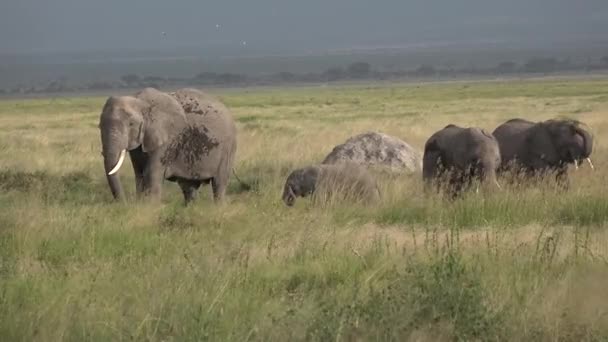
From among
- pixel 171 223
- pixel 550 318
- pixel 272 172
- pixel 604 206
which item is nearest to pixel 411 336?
pixel 550 318

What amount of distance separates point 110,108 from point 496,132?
7592 mm

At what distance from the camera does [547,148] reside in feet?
59.7

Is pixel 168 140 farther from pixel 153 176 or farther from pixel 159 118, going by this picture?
pixel 153 176

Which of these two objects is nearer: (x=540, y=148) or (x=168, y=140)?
(x=168, y=140)

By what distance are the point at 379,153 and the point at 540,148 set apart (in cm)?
336

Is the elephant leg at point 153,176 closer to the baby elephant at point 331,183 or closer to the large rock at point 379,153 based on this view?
the baby elephant at point 331,183

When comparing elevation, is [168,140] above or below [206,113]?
below

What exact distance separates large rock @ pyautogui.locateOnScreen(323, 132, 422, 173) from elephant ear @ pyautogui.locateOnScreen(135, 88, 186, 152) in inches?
175

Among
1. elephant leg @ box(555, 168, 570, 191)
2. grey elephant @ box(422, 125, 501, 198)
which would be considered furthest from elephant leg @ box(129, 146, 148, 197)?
elephant leg @ box(555, 168, 570, 191)

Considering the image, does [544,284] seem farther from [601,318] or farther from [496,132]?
[496,132]

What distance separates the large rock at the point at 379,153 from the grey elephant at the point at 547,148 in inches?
87.1

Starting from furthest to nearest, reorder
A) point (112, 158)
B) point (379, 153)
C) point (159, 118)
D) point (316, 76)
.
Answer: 1. point (316, 76)
2. point (379, 153)
3. point (159, 118)
4. point (112, 158)

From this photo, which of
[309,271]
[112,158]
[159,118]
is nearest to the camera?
[309,271]

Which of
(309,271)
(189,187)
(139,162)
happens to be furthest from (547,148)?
(309,271)
